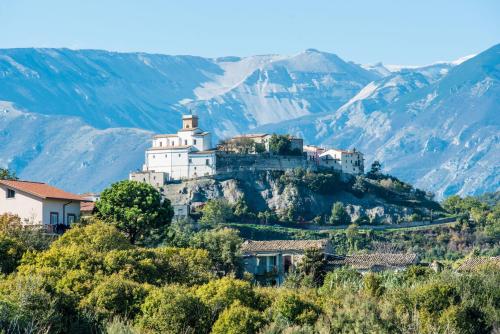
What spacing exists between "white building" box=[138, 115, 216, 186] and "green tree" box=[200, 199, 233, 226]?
10803 millimetres

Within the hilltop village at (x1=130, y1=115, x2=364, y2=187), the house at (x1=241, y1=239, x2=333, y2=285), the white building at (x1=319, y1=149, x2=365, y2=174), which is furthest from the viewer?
the white building at (x1=319, y1=149, x2=365, y2=174)

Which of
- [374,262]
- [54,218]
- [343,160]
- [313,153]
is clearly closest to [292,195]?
[343,160]

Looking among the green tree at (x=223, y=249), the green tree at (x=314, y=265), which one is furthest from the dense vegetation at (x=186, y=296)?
the green tree at (x=223, y=249)

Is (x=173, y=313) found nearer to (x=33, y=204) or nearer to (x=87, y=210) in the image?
(x=33, y=204)

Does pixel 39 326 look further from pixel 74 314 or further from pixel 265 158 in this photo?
pixel 265 158

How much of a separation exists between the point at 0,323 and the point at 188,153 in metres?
125

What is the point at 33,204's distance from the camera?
79750 millimetres

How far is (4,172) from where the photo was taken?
104m

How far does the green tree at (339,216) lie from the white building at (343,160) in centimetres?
1617

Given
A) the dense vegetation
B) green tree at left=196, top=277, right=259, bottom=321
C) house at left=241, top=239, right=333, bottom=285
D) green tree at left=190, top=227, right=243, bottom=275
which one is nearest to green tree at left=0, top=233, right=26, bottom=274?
the dense vegetation

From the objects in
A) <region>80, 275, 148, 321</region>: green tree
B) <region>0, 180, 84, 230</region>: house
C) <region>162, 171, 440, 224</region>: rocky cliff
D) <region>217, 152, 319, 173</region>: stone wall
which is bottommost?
<region>80, 275, 148, 321</region>: green tree

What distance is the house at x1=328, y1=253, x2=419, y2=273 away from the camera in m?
93.1

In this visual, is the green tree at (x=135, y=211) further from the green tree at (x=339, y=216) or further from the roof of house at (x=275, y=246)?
the green tree at (x=339, y=216)

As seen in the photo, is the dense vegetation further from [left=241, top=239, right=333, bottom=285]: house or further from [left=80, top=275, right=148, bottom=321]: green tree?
[left=241, top=239, right=333, bottom=285]: house
